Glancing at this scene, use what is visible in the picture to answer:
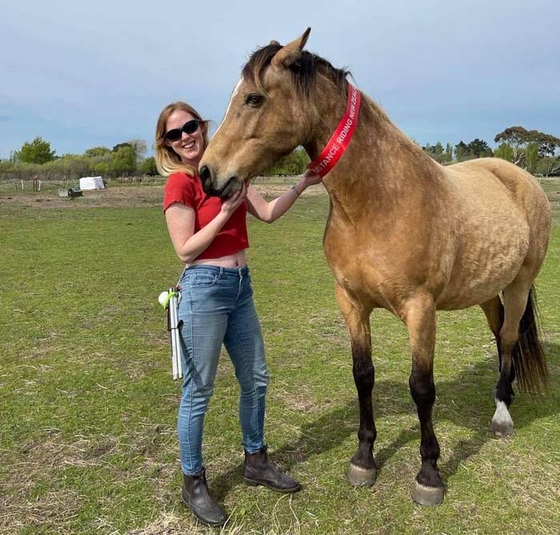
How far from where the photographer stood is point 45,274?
8148 millimetres

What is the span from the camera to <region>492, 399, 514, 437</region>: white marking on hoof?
3377 mm

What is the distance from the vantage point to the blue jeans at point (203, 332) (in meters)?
2.40

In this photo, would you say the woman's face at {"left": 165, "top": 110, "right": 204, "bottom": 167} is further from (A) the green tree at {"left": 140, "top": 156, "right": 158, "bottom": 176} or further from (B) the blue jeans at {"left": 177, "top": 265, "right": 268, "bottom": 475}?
(A) the green tree at {"left": 140, "top": 156, "right": 158, "bottom": 176}

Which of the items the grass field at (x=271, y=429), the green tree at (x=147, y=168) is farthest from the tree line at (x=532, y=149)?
the grass field at (x=271, y=429)

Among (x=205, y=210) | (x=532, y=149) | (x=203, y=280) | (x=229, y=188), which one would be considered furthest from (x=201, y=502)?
(x=532, y=149)

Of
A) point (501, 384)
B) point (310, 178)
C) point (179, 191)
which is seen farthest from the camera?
point (501, 384)

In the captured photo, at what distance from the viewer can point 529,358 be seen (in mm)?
3846

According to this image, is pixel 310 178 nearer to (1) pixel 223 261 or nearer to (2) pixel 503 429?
(1) pixel 223 261

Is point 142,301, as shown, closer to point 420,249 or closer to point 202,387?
point 202,387

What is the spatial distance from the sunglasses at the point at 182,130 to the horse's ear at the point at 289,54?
20.3 inches

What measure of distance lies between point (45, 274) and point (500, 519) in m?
7.73

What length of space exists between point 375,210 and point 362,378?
1.11 m

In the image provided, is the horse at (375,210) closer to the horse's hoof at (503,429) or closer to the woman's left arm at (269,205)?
the horse's hoof at (503,429)

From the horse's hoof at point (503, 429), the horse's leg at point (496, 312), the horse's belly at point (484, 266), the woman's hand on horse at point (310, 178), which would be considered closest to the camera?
the woman's hand on horse at point (310, 178)
